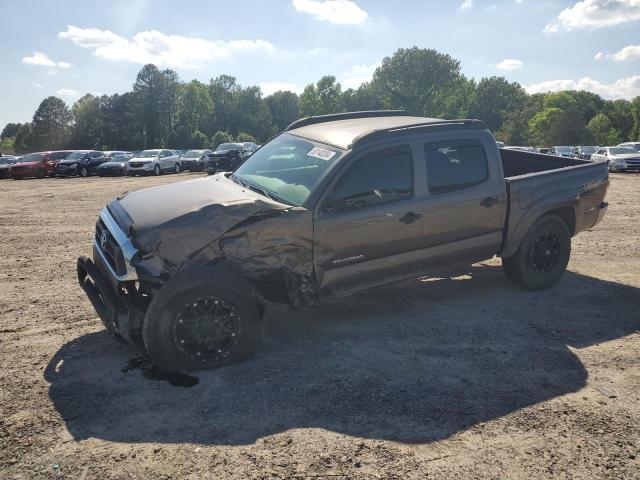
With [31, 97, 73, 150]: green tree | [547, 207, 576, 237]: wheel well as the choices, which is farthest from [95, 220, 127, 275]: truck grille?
[31, 97, 73, 150]: green tree

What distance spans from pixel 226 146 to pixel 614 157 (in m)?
21.8

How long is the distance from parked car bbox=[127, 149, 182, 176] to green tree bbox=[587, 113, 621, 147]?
73.0m

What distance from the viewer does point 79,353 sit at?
445 cm

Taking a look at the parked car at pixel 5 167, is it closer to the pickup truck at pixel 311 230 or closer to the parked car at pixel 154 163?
the parked car at pixel 154 163

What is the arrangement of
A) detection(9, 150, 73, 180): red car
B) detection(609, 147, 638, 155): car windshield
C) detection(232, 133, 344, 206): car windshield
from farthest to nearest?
detection(609, 147, 638, 155): car windshield → detection(9, 150, 73, 180): red car → detection(232, 133, 344, 206): car windshield

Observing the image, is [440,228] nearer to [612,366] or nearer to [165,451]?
[612,366]

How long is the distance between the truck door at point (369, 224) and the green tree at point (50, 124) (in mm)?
96479

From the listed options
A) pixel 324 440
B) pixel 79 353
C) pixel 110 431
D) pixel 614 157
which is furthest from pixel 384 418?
pixel 614 157

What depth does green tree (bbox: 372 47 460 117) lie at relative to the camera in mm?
91250

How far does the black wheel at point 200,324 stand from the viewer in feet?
12.7

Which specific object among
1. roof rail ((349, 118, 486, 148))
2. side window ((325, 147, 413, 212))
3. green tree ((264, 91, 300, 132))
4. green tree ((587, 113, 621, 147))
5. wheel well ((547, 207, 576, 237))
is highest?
green tree ((264, 91, 300, 132))

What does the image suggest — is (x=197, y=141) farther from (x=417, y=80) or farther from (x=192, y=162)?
(x=192, y=162)

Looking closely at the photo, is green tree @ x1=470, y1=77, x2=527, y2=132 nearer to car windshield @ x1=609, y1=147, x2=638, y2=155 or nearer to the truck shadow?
car windshield @ x1=609, y1=147, x2=638, y2=155

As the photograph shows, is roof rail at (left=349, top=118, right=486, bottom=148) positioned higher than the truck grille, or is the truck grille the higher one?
roof rail at (left=349, top=118, right=486, bottom=148)
